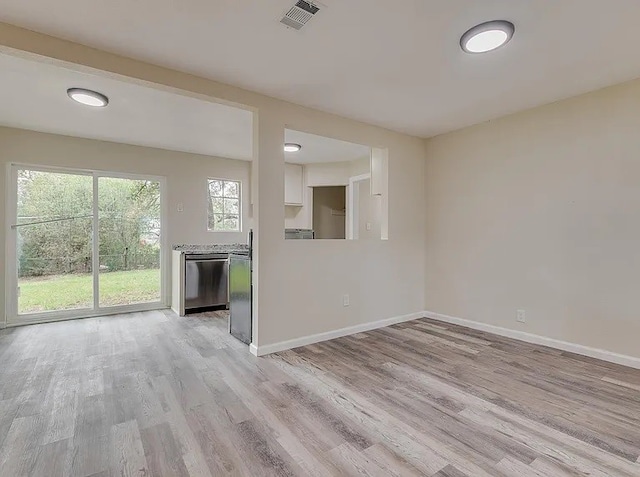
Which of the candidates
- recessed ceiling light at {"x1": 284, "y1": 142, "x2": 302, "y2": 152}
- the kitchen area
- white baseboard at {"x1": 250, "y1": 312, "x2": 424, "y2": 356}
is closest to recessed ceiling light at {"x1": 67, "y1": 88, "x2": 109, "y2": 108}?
the kitchen area

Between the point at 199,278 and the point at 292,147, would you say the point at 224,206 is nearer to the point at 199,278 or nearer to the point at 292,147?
the point at 199,278

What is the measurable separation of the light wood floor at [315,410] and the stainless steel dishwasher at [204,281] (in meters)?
1.35

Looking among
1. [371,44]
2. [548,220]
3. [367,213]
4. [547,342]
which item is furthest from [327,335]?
[367,213]

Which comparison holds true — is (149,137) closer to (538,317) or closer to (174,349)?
(174,349)

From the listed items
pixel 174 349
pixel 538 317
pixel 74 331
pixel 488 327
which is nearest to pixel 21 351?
pixel 74 331

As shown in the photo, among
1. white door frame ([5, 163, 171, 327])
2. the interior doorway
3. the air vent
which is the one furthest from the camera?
the interior doorway

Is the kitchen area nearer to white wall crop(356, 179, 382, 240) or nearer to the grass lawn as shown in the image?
the grass lawn

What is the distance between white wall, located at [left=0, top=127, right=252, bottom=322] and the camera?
160 inches

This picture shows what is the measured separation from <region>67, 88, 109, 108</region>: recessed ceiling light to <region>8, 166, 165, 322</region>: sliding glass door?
172 cm

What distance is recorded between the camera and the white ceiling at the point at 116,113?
279cm

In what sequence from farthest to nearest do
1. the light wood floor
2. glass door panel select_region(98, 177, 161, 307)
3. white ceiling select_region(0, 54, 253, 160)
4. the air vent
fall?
glass door panel select_region(98, 177, 161, 307) → white ceiling select_region(0, 54, 253, 160) → the air vent → the light wood floor

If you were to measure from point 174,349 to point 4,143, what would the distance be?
3.40m

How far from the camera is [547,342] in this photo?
3.32 m

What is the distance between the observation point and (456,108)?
342 centimetres
